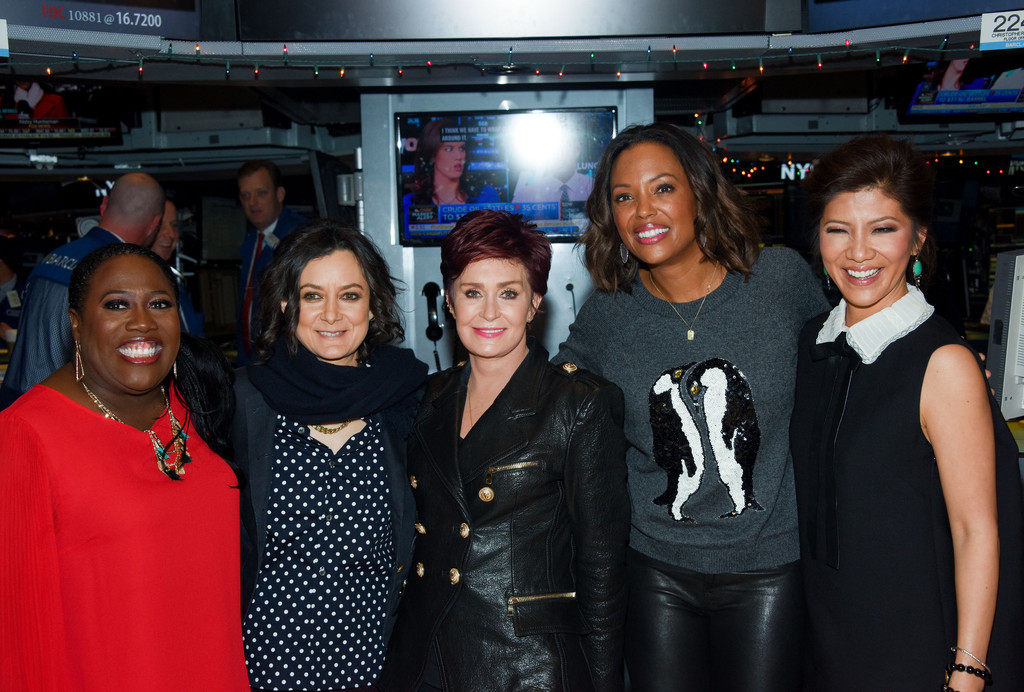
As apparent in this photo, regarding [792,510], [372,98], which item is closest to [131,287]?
[792,510]

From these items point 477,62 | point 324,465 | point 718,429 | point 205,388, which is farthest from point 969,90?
point 205,388

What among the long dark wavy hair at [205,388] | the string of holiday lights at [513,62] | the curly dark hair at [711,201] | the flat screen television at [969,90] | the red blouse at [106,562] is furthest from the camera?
the flat screen television at [969,90]

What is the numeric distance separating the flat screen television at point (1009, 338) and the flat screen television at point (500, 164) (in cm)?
208

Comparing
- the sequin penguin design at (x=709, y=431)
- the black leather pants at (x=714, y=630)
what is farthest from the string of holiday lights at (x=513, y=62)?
the black leather pants at (x=714, y=630)

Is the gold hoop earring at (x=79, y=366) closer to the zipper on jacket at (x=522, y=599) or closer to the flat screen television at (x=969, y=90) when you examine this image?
the zipper on jacket at (x=522, y=599)

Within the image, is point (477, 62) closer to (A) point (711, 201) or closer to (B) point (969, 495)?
(A) point (711, 201)

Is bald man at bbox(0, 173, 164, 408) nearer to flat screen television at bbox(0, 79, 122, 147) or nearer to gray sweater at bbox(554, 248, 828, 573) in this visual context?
gray sweater at bbox(554, 248, 828, 573)

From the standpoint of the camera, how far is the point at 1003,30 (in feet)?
9.81

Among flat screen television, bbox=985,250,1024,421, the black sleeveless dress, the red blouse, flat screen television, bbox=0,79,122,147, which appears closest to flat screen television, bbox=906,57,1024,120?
flat screen television, bbox=985,250,1024,421

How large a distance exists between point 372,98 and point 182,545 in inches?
127

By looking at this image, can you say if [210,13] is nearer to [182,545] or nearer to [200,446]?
[200,446]

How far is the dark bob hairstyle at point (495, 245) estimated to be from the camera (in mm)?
1973

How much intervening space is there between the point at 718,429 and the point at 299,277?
1188 mm

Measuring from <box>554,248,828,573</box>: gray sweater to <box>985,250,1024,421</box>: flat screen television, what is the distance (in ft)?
4.71
